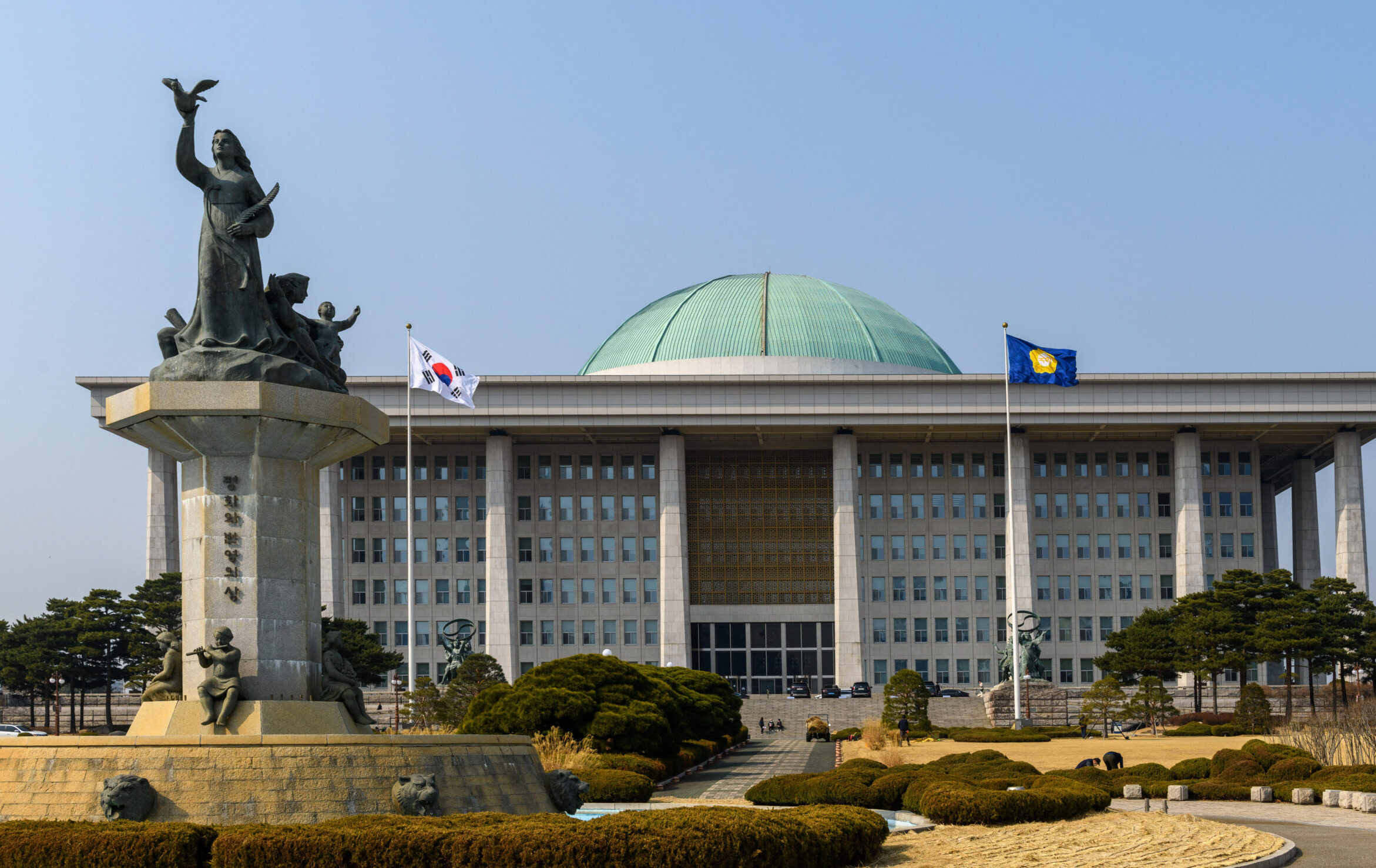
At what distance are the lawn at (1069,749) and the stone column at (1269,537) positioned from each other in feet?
152

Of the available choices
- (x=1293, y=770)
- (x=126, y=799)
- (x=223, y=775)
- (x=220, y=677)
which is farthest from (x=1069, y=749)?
(x=126, y=799)

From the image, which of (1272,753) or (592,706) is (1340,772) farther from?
(592,706)

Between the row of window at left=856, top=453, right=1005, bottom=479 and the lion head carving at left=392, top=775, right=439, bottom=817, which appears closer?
the lion head carving at left=392, top=775, right=439, bottom=817

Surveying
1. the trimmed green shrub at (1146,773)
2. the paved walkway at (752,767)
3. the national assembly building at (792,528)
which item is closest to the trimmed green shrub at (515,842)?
the paved walkway at (752,767)

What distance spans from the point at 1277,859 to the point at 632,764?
17729 millimetres

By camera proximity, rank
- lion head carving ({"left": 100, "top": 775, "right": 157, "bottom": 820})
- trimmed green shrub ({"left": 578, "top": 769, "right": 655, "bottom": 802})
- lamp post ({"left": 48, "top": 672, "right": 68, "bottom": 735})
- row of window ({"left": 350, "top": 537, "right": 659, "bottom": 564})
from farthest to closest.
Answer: row of window ({"left": 350, "top": 537, "right": 659, "bottom": 564})
lamp post ({"left": 48, "top": 672, "right": 68, "bottom": 735})
trimmed green shrub ({"left": 578, "top": 769, "right": 655, "bottom": 802})
lion head carving ({"left": 100, "top": 775, "right": 157, "bottom": 820})

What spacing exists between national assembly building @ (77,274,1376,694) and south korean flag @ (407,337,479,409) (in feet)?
90.8

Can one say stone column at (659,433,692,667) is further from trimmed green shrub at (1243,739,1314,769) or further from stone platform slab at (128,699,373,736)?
stone platform slab at (128,699,373,736)

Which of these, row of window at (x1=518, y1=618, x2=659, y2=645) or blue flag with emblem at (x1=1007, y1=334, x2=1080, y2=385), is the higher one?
blue flag with emblem at (x1=1007, y1=334, x2=1080, y2=385)

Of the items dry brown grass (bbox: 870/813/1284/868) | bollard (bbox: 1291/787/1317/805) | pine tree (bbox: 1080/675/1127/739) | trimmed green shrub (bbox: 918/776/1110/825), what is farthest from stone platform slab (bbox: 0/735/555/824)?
pine tree (bbox: 1080/675/1127/739)

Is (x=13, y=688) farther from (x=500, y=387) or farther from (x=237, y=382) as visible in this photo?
(x=237, y=382)

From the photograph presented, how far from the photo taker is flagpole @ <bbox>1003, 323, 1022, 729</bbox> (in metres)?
71.4

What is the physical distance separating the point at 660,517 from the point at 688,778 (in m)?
54.9

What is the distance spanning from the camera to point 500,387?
94.1 metres
